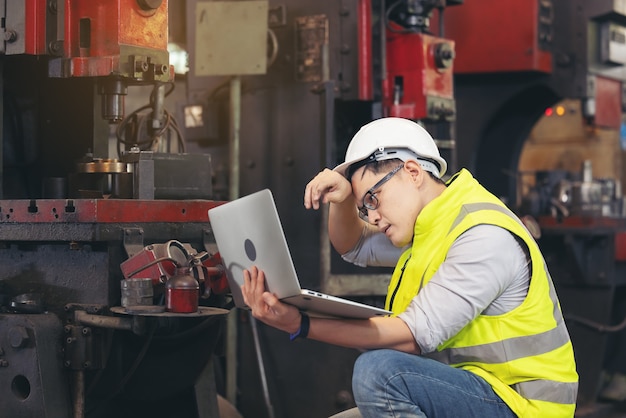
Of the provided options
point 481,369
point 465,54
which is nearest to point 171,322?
point 481,369

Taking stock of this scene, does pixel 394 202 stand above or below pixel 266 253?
above

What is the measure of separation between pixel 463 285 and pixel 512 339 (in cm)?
21

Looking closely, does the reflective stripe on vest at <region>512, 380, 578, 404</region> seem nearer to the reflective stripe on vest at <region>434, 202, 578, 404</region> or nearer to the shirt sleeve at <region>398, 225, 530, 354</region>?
the reflective stripe on vest at <region>434, 202, 578, 404</region>

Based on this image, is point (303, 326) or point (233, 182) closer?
point (303, 326)

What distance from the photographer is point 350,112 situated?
4.23m

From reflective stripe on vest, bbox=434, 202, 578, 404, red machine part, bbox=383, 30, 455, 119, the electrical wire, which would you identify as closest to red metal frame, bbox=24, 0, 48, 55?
the electrical wire

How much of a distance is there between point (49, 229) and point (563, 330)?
4.52 feet

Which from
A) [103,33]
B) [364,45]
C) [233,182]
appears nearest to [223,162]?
[233,182]

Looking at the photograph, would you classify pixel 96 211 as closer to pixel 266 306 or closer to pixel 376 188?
pixel 266 306

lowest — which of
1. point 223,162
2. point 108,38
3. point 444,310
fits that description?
point 444,310

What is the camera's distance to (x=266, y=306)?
2.27 meters

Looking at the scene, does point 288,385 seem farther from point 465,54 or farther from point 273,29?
point 465,54

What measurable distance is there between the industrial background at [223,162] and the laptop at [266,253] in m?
0.16

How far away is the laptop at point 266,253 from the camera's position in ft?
7.26
